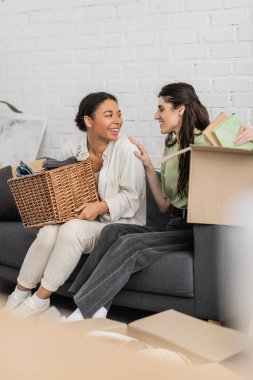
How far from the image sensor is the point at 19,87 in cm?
403

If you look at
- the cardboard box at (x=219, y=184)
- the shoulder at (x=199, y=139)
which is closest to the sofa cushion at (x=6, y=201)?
the shoulder at (x=199, y=139)

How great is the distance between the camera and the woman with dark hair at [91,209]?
8.47ft

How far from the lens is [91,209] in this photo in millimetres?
2711

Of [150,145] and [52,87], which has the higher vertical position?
[52,87]

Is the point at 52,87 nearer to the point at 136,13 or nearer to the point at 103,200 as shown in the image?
the point at 136,13

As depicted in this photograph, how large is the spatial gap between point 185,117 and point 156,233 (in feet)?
1.75

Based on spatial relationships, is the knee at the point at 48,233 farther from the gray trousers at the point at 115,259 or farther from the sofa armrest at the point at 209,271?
the sofa armrest at the point at 209,271

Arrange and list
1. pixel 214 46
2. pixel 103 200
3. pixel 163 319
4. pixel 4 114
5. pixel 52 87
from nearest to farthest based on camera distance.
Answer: pixel 163 319
pixel 103 200
pixel 214 46
pixel 52 87
pixel 4 114

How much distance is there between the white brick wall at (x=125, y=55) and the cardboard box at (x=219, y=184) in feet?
3.28

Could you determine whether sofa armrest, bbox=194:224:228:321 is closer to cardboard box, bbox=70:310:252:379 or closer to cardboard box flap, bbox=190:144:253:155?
cardboard box flap, bbox=190:144:253:155

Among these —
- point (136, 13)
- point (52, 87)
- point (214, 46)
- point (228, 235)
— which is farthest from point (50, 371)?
point (52, 87)

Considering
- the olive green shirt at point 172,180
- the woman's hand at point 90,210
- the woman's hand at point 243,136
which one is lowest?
the woman's hand at point 90,210

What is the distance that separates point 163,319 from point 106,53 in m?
2.80

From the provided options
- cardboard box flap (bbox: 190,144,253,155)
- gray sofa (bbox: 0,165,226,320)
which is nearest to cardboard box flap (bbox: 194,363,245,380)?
cardboard box flap (bbox: 190,144,253,155)
